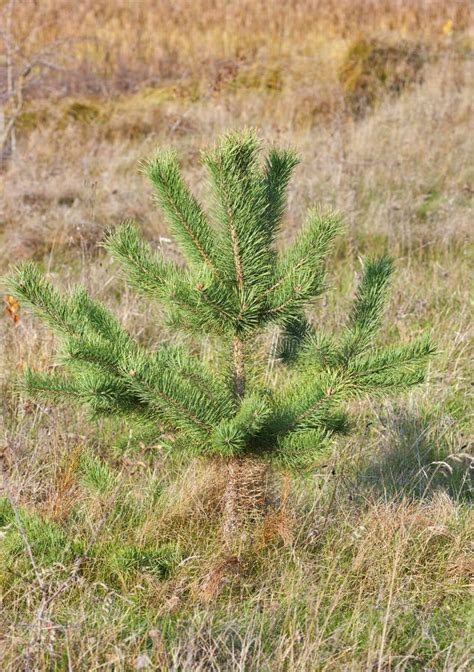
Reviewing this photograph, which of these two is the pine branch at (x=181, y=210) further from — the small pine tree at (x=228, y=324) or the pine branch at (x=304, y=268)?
the pine branch at (x=304, y=268)

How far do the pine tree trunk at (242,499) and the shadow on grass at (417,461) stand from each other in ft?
1.56

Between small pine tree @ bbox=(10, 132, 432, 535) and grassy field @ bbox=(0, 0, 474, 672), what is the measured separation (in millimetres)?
216

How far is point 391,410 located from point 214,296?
1.56 metres

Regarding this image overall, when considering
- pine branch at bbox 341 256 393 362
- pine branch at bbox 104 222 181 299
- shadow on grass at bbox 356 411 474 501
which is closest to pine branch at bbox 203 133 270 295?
pine branch at bbox 104 222 181 299

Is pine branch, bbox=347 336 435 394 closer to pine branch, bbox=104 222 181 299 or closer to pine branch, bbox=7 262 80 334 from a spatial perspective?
pine branch, bbox=104 222 181 299

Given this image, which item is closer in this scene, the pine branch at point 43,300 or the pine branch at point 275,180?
the pine branch at point 43,300

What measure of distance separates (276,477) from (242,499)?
1.56 ft

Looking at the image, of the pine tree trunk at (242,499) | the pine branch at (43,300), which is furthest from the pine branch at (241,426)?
the pine branch at (43,300)

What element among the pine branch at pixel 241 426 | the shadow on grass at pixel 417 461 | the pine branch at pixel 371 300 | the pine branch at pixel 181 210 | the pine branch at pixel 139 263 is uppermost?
the pine branch at pixel 181 210

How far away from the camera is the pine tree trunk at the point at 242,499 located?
2490mm

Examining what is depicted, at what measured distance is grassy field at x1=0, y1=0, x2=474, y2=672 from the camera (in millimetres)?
2164

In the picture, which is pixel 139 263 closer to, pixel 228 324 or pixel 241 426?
pixel 228 324

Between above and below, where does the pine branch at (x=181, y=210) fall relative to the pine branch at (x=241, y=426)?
above

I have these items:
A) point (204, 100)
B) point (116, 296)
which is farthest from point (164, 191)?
point (204, 100)
